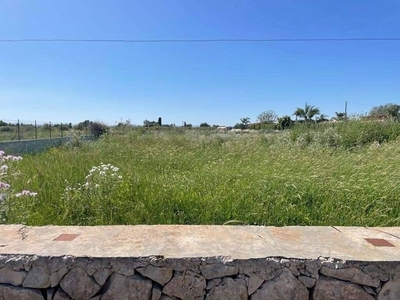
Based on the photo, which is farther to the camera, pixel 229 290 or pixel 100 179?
pixel 100 179

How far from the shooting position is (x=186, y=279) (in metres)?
1.72

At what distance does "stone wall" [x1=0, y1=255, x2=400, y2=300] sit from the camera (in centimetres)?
170

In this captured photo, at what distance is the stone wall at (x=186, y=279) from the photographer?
5.57 ft

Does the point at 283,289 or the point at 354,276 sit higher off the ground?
the point at 354,276

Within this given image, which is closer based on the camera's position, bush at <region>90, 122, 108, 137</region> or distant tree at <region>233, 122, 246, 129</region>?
bush at <region>90, 122, 108, 137</region>

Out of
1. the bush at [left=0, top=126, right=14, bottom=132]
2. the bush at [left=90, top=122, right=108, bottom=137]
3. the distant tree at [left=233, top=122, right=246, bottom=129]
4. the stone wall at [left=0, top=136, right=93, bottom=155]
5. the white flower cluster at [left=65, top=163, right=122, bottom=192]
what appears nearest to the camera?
the white flower cluster at [left=65, top=163, right=122, bottom=192]

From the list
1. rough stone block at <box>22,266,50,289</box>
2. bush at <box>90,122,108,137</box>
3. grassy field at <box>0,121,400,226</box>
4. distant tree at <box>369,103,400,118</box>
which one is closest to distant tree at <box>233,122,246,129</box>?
distant tree at <box>369,103,400,118</box>

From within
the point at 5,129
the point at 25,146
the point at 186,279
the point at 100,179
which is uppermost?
the point at 5,129

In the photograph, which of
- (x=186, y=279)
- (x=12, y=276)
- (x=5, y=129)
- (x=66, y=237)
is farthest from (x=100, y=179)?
(x=5, y=129)

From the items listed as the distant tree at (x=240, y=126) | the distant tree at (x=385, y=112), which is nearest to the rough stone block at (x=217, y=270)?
the distant tree at (x=385, y=112)

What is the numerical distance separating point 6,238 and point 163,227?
121 cm

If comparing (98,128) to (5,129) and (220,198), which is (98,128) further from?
(220,198)

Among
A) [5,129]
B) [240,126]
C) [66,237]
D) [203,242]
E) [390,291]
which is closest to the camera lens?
[390,291]

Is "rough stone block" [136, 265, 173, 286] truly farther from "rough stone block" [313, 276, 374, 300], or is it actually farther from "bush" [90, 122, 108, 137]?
"bush" [90, 122, 108, 137]
